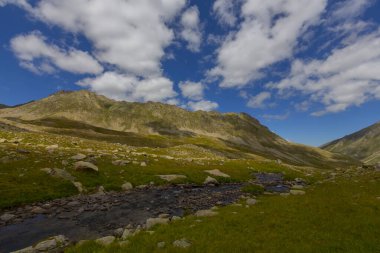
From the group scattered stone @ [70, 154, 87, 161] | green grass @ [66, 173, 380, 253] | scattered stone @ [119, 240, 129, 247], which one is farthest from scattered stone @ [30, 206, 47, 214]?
scattered stone @ [70, 154, 87, 161]

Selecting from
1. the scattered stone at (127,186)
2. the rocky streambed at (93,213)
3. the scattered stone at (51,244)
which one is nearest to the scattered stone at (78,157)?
the scattered stone at (127,186)

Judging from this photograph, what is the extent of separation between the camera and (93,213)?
2512cm

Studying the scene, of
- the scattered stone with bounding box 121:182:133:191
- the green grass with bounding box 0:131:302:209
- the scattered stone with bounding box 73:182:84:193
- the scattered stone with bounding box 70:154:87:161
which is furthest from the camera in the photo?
the scattered stone with bounding box 70:154:87:161

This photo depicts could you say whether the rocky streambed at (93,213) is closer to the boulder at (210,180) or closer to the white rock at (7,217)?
the white rock at (7,217)

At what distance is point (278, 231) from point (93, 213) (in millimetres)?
15705

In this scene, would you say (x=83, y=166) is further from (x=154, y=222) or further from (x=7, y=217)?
(x=154, y=222)

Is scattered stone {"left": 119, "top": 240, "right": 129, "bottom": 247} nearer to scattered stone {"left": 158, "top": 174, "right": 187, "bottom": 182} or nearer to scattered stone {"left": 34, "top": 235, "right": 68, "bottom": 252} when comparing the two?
scattered stone {"left": 34, "top": 235, "right": 68, "bottom": 252}

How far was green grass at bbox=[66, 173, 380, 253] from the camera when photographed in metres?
14.7

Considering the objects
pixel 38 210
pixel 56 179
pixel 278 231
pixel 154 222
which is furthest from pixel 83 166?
pixel 278 231

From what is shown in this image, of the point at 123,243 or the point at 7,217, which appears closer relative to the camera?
the point at 123,243

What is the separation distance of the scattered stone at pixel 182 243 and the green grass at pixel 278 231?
0.30m

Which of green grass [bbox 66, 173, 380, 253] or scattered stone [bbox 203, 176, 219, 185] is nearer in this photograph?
green grass [bbox 66, 173, 380, 253]

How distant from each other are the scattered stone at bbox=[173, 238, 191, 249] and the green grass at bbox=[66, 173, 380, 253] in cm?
30

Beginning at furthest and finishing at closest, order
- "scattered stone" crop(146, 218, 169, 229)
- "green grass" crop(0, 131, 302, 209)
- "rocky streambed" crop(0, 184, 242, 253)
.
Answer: "green grass" crop(0, 131, 302, 209)
"rocky streambed" crop(0, 184, 242, 253)
"scattered stone" crop(146, 218, 169, 229)
